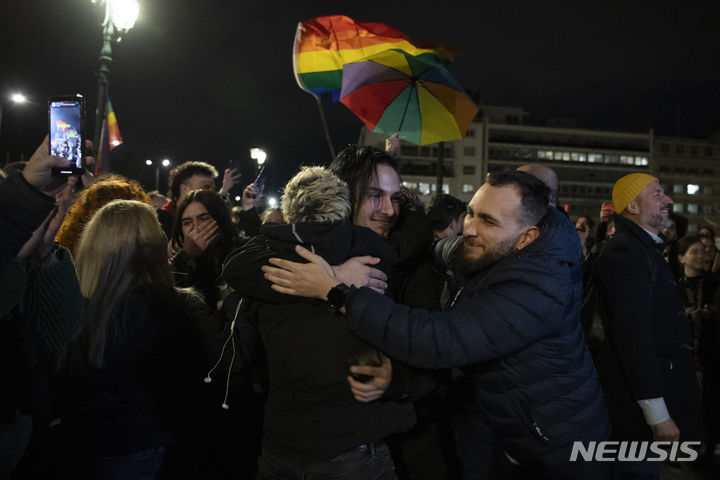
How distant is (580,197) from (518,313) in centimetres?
8750

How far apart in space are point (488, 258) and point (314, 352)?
1.13 m

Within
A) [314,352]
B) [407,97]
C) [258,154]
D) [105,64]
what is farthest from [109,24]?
[314,352]

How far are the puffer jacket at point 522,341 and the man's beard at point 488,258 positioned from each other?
2.3 inches

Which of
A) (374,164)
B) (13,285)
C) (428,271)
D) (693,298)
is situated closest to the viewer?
(13,285)

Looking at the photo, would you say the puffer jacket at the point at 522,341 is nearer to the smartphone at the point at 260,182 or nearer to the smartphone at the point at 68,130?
the smartphone at the point at 68,130

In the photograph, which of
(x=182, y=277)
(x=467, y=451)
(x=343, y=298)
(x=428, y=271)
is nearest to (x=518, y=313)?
(x=343, y=298)

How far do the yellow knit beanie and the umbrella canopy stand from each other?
5.55 feet

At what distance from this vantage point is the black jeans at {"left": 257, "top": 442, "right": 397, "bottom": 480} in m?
2.04

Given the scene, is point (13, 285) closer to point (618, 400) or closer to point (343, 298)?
point (343, 298)

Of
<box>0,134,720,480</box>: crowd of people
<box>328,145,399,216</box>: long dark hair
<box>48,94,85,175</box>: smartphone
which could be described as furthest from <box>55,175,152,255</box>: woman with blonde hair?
<box>328,145,399,216</box>: long dark hair

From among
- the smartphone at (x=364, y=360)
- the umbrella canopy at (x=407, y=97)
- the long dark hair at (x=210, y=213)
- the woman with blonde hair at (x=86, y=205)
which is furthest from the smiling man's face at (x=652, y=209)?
the woman with blonde hair at (x=86, y=205)

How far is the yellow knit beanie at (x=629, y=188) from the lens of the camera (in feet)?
12.3

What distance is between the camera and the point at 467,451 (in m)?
3.70

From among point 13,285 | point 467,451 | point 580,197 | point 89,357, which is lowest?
point 467,451
